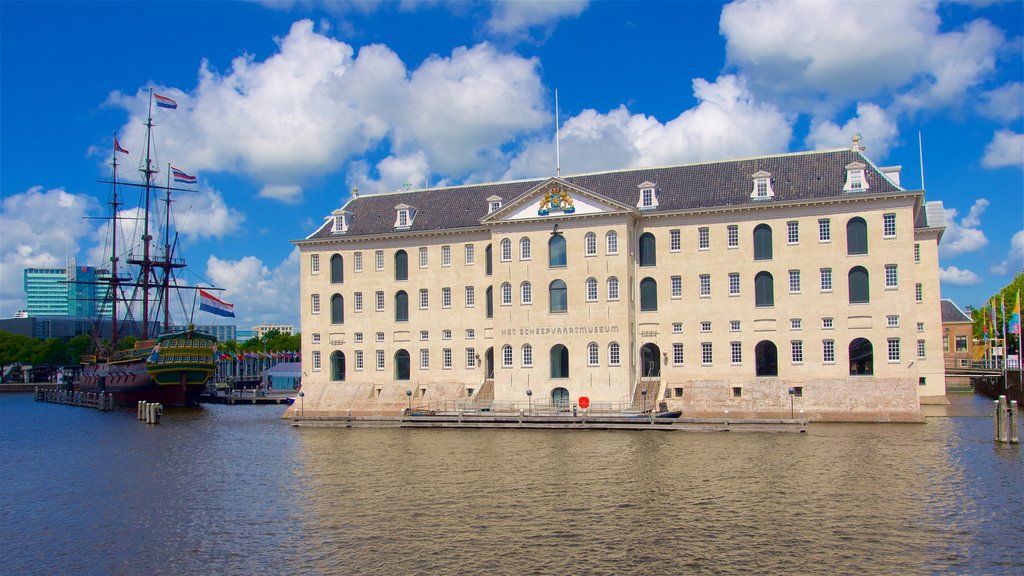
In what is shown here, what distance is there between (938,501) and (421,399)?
39.8 meters

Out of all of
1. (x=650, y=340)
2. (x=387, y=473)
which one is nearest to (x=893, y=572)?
(x=387, y=473)

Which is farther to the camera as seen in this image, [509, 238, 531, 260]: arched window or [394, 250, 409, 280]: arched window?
[394, 250, 409, 280]: arched window

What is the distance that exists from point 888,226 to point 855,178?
356cm

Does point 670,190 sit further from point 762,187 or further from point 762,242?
point 762,242

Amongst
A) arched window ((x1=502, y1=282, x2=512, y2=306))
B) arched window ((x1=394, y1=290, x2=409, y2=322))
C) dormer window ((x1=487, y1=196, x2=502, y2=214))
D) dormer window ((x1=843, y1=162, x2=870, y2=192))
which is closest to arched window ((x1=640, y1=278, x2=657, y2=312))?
arched window ((x1=502, y1=282, x2=512, y2=306))

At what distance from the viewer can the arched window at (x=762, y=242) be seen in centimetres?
5662

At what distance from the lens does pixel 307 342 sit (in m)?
68.3

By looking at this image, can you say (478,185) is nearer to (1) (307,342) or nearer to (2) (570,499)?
(1) (307,342)

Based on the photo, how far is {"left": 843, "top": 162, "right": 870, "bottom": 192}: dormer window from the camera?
54500 millimetres

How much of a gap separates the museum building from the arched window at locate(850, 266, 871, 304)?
0.43 feet

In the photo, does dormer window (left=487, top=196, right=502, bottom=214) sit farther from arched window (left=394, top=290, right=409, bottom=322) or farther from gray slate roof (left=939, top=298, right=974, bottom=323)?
gray slate roof (left=939, top=298, right=974, bottom=323)

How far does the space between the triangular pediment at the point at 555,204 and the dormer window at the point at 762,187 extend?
26.0 ft

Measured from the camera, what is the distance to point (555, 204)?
58844 mm

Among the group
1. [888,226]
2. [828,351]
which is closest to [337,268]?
[828,351]
